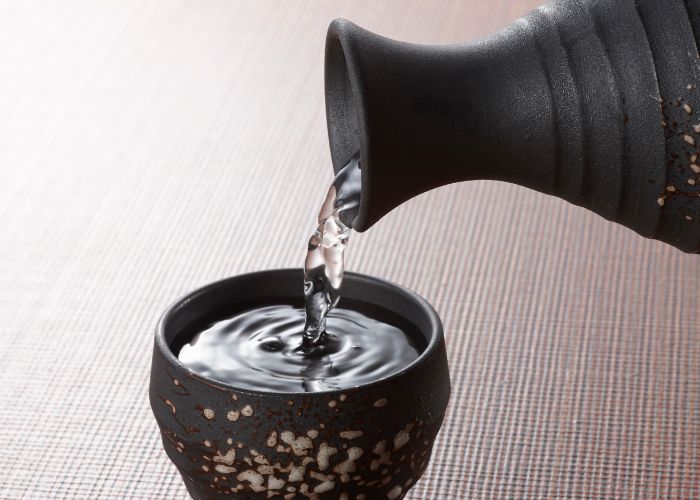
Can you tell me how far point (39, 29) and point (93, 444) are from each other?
1195 mm

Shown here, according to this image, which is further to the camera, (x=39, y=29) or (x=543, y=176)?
(x=39, y=29)

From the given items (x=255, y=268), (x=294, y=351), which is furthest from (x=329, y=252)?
(x=255, y=268)

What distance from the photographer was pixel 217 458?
2.13 feet

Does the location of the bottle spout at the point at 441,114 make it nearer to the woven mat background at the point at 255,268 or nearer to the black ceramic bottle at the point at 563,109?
the black ceramic bottle at the point at 563,109

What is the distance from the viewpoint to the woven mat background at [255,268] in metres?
0.92

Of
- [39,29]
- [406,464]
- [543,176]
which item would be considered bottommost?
[39,29]

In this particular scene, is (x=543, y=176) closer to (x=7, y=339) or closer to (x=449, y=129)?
(x=449, y=129)

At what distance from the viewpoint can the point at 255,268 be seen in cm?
120

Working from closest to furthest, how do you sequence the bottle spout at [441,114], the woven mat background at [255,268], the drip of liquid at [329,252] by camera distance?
1. the bottle spout at [441,114]
2. the drip of liquid at [329,252]
3. the woven mat background at [255,268]

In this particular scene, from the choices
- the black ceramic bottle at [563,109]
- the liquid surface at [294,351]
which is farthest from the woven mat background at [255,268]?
the black ceramic bottle at [563,109]

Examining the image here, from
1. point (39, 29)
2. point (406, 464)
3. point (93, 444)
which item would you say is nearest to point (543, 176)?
point (406, 464)

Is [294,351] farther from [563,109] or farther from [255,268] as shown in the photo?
[255,268]

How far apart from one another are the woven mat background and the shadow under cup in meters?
0.22

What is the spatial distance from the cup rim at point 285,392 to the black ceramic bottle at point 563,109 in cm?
8
